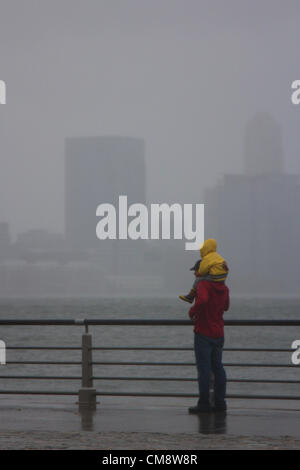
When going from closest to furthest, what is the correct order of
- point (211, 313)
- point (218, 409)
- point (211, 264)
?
point (211, 264)
point (211, 313)
point (218, 409)

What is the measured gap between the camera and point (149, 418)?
31.7ft

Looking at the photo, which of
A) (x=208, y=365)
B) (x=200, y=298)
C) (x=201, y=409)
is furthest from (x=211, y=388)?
(x=200, y=298)

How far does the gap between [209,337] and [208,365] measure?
324mm

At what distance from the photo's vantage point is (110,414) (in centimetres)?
998

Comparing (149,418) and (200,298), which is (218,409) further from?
(200,298)

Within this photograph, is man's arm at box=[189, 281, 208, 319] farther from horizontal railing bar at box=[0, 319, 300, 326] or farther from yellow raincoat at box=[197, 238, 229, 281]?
horizontal railing bar at box=[0, 319, 300, 326]

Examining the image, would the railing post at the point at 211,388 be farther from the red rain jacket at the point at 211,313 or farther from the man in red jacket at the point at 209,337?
the red rain jacket at the point at 211,313

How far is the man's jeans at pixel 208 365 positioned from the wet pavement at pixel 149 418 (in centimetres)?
Answer: 23

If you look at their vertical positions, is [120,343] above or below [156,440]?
Result: below

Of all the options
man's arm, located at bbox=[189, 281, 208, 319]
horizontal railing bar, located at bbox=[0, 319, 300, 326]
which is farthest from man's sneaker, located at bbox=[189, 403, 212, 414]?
man's arm, located at bbox=[189, 281, 208, 319]

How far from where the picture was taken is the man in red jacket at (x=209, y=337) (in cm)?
988
